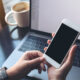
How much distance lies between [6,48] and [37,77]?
22 cm

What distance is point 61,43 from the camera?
55 centimetres

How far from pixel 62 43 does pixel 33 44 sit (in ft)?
0.71

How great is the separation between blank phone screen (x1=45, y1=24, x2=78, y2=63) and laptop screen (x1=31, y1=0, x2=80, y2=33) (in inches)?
6.1

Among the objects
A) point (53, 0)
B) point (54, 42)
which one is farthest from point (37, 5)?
point (54, 42)

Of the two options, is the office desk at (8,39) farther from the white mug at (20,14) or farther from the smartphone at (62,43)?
the smartphone at (62,43)

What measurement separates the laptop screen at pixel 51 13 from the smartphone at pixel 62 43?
5.8 inches

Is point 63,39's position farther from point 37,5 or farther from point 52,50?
point 37,5

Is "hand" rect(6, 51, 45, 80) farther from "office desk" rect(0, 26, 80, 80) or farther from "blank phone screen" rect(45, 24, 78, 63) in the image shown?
"office desk" rect(0, 26, 80, 80)

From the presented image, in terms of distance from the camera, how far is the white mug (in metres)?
0.78

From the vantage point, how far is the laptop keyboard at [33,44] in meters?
0.72

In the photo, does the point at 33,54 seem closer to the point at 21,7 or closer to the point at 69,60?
the point at 69,60

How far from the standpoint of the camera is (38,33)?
79 cm

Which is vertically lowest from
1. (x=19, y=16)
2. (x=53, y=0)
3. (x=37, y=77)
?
(x=37, y=77)

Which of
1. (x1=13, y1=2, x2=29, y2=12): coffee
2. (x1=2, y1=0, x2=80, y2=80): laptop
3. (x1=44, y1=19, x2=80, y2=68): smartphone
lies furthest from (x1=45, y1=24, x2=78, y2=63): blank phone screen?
(x1=13, y1=2, x2=29, y2=12): coffee
